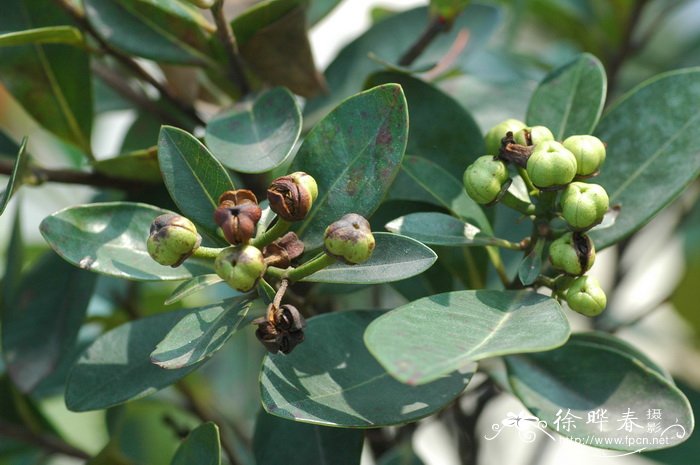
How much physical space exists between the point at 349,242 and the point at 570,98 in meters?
0.38

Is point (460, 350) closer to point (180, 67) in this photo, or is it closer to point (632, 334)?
point (180, 67)

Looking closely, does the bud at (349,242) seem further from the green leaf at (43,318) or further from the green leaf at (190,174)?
the green leaf at (43,318)

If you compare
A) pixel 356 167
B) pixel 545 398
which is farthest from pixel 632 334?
pixel 356 167

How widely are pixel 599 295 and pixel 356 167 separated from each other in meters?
0.24

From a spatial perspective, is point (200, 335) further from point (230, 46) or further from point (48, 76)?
point (48, 76)

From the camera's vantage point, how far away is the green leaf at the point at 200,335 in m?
0.68

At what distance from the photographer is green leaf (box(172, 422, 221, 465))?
2.48 feet

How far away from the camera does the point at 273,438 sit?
2.93 ft

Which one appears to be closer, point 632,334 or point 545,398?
point 545,398

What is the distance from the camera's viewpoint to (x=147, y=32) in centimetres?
100

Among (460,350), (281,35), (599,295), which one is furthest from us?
(281,35)

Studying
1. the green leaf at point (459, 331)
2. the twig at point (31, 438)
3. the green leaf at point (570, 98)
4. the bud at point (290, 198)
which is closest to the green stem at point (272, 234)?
the bud at point (290, 198)

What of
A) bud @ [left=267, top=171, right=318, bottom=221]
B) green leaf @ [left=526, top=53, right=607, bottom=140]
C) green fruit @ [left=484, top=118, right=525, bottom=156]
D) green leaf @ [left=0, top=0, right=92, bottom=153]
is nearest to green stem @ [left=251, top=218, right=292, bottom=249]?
bud @ [left=267, top=171, right=318, bottom=221]

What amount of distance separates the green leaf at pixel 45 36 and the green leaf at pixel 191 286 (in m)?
0.32
